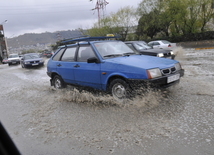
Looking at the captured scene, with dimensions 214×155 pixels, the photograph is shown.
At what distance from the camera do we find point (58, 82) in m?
6.66

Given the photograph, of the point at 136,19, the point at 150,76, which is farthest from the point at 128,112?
the point at 136,19

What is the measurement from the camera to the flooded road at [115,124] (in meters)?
2.91

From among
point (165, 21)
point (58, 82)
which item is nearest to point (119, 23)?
point (165, 21)

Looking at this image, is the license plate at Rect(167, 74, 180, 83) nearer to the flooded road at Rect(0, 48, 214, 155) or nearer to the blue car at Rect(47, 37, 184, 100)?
the blue car at Rect(47, 37, 184, 100)

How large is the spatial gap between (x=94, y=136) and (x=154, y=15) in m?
29.4

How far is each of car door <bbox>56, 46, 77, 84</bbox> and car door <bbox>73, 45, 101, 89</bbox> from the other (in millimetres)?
228

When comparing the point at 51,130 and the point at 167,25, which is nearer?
the point at 51,130

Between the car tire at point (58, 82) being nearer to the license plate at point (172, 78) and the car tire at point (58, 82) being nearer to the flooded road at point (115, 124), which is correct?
the flooded road at point (115, 124)

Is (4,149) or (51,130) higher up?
(4,149)

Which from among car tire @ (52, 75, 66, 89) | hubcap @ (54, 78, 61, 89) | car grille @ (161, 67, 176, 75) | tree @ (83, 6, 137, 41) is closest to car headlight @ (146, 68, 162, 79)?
car grille @ (161, 67, 176, 75)

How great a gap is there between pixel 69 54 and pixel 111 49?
151 cm

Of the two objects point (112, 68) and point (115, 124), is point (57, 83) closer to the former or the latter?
point (112, 68)

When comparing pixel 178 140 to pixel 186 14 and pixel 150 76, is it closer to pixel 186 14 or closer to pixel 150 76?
pixel 150 76

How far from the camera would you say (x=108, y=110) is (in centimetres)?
449
